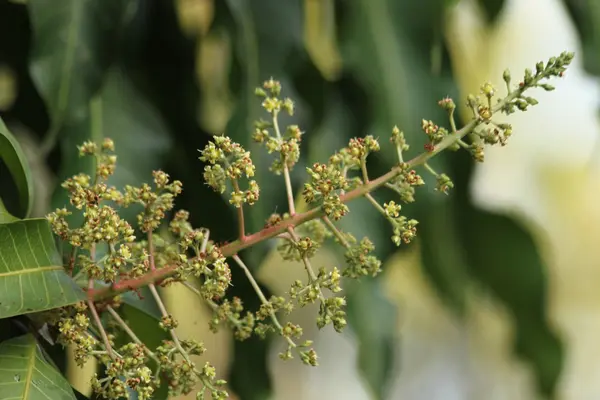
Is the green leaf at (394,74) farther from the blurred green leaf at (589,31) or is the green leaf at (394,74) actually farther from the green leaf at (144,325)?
the green leaf at (144,325)

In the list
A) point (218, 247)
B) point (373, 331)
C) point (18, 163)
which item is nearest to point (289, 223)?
point (218, 247)

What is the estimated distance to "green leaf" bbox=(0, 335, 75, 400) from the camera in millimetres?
319

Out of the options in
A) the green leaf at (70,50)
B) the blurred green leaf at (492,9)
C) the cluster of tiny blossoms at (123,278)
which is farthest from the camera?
the blurred green leaf at (492,9)

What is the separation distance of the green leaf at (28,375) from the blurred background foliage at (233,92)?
0.17m

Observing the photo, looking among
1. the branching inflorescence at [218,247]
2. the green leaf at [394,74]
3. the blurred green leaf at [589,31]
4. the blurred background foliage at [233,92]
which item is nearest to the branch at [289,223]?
the branching inflorescence at [218,247]

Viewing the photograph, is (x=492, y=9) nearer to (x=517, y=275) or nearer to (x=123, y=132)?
(x=517, y=275)

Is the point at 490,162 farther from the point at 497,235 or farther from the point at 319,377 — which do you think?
the point at 497,235

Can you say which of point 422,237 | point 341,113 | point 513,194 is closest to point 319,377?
point 513,194

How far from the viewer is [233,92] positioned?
2.18ft

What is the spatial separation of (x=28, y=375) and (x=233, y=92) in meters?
0.39

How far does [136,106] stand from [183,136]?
7 centimetres

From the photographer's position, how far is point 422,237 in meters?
0.82

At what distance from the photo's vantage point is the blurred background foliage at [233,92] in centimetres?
55

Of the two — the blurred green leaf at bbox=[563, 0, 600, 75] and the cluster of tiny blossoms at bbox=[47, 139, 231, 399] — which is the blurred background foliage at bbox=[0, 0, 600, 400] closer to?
the blurred green leaf at bbox=[563, 0, 600, 75]
